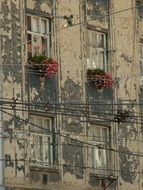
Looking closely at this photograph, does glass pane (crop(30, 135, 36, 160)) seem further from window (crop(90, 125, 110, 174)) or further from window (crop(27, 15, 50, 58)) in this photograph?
window (crop(90, 125, 110, 174))

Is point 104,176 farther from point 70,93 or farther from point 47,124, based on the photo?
point 70,93

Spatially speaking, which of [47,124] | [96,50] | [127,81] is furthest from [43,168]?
[127,81]

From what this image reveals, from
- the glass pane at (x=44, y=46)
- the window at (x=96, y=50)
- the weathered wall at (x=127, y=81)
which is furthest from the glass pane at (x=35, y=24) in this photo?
the weathered wall at (x=127, y=81)

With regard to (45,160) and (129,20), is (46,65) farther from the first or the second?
(129,20)

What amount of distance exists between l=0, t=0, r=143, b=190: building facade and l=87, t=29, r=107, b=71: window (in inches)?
1.3

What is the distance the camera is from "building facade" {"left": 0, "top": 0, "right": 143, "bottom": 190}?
1120 inches

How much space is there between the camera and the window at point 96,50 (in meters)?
32.0

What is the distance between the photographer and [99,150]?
31.6m

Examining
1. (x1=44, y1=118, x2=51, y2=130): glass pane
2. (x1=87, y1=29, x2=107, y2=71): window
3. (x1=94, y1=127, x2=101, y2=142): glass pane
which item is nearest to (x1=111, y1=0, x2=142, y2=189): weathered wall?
(x1=87, y1=29, x2=107, y2=71): window

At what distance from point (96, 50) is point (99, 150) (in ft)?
11.2

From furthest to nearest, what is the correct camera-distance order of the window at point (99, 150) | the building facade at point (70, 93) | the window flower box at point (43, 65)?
1. the window at point (99, 150)
2. the window flower box at point (43, 65)
3. the building facade at point (70, 93)

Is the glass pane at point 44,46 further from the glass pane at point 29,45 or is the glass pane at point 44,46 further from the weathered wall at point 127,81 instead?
the weathered wall at point 127,81

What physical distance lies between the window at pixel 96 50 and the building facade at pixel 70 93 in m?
0.03

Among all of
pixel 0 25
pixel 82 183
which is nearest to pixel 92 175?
pixel 82 183
